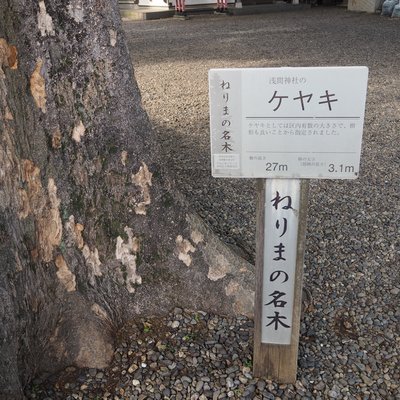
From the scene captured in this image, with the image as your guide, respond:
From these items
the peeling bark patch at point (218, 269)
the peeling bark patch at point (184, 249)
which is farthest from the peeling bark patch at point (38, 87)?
Answer: the peeling bark patch at point (218, 269)

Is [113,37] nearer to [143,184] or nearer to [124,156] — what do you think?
[124,156]

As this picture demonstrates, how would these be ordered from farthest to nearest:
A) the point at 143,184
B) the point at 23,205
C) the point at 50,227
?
the point at 143,184 → the point at 50,227 → the point at 23,205

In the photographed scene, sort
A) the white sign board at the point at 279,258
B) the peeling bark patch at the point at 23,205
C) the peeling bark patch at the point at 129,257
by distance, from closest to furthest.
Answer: the white sign board at the point at 279,258, the peeling bark patch at the point at 23,205, the peeling bark patch at the point at 129,257

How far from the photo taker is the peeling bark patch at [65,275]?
80.1 inches

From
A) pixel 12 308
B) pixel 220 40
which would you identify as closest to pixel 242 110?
pixel 12 308

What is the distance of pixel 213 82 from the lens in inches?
63.0

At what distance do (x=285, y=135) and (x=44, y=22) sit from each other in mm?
974

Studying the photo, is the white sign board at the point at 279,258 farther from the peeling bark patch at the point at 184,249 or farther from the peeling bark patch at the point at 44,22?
the peeling bark patch at the point at 44,22

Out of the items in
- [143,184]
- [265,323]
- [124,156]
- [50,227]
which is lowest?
[265,323]

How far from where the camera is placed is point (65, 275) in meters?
2.06

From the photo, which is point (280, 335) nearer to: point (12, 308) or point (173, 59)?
point (12, 308)

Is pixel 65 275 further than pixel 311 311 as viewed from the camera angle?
No

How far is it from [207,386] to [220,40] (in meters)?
10.0

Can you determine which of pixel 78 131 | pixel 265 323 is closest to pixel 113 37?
pixel 78 131
